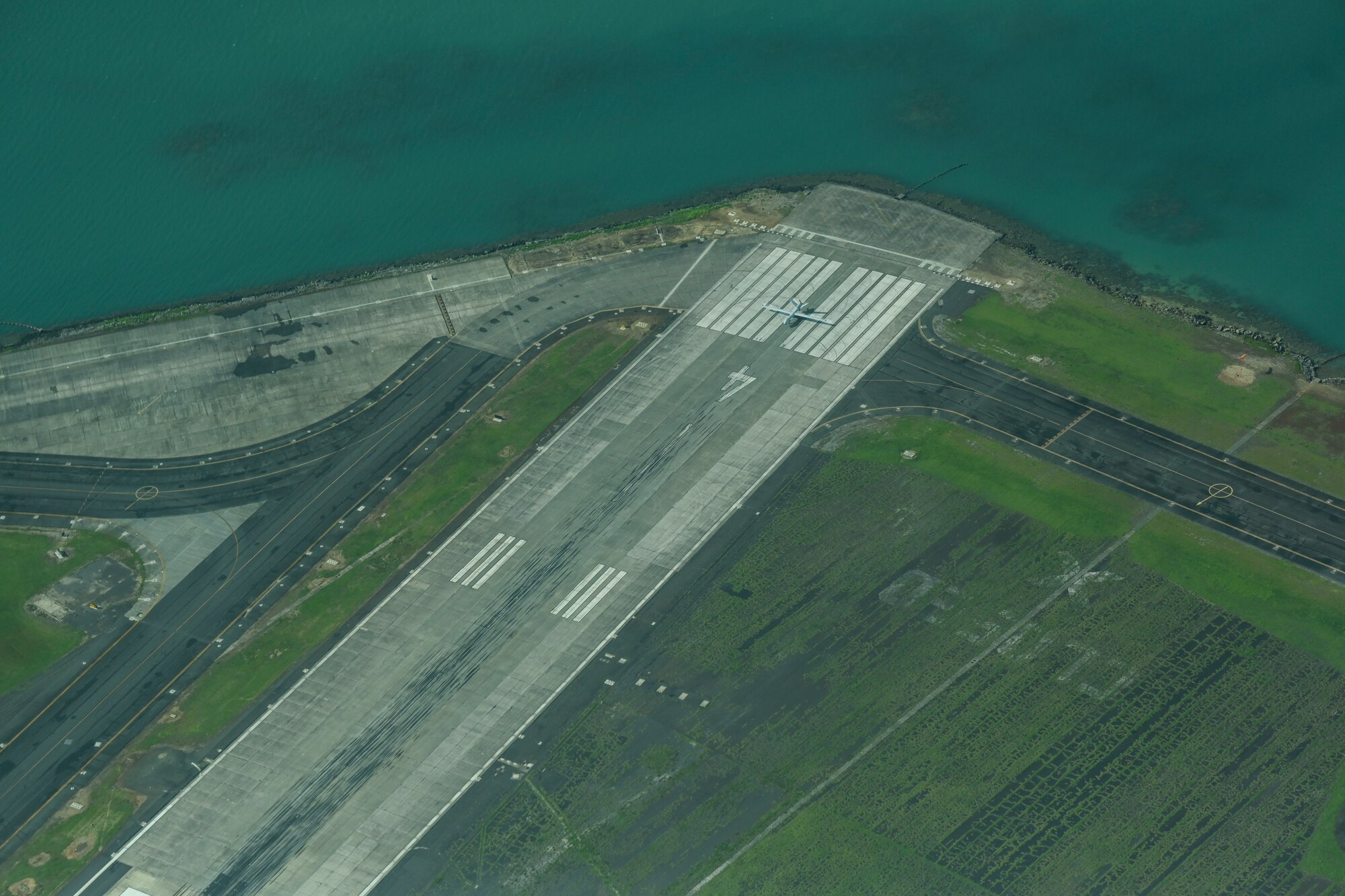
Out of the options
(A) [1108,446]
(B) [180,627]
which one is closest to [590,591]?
(B) [180,627]

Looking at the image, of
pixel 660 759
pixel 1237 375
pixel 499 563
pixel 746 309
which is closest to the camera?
pixel 660 759

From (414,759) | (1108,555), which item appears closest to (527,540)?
(414,759)

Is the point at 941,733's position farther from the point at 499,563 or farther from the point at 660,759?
the point at 499,563

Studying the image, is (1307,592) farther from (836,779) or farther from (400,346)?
(400,346)

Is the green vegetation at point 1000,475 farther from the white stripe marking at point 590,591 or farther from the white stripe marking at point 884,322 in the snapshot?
the white stripe marking at point 590,591

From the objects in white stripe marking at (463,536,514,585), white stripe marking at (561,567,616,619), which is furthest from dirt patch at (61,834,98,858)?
white stripe marking at (561,567,616,619)

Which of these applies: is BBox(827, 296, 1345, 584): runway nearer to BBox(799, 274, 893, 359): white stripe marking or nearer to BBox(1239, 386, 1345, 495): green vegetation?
BBox(1239, 386, 1345, 495): green vegetation

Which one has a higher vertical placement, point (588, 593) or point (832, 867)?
point (588, 593)
